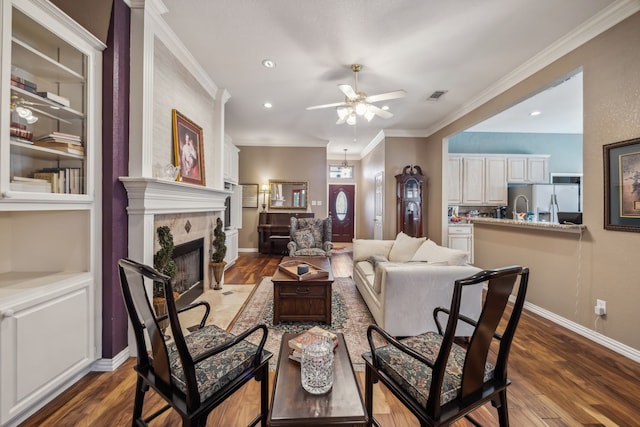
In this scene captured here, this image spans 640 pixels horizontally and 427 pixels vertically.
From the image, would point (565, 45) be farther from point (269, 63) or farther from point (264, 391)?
point (264, 391)

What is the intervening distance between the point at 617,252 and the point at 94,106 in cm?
428

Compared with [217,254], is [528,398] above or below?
below

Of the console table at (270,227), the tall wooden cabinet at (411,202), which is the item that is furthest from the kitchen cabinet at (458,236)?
the console table at (270,227)

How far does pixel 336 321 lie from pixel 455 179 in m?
4.39

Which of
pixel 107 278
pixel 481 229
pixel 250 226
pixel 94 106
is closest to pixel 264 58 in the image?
pixel 94 106

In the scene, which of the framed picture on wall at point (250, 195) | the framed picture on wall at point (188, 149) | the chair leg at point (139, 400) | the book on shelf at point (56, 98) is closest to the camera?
the chair leg at point (139, 400)

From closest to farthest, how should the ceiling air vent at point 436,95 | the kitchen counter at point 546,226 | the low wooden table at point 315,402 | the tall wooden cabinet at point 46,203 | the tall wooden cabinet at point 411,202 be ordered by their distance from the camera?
1. the low wooden table at point 315,402
2. the tall wooden cabinet at point 46,203
3. the kitchen counter at point 546,226
4. the ceiling air vent at point 436,95
5. the tall wooden cabinet at point 411,202

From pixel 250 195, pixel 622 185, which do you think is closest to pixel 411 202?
pixel 622 185

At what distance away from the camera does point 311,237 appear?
473 centimetres

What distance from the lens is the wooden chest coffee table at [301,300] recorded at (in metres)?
2.56

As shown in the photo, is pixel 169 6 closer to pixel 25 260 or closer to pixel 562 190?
pixel 25 260

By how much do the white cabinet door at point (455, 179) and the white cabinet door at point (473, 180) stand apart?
0.08 metres

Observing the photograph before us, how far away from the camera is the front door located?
876 cm

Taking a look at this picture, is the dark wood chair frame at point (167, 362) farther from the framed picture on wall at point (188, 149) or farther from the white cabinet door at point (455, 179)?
the white cabinet door at point (455, 179)
